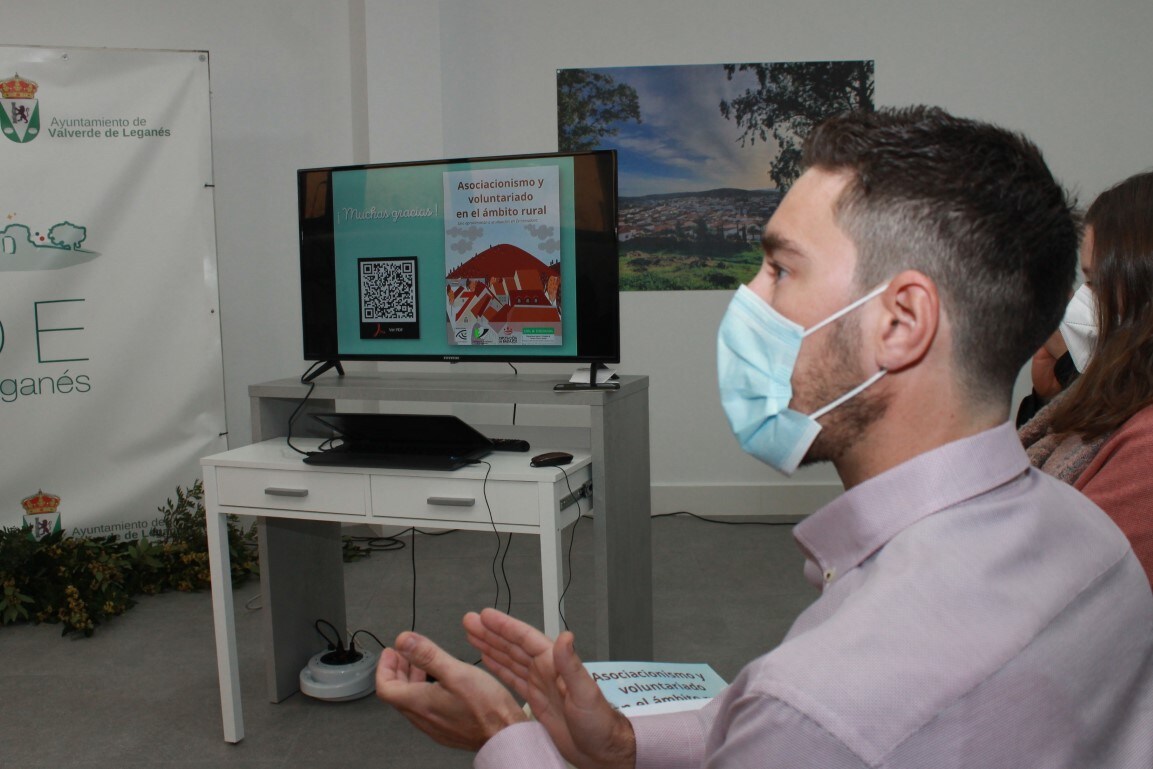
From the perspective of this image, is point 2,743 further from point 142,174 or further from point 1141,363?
point 1141,363

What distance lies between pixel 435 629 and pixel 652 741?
7.93 feet

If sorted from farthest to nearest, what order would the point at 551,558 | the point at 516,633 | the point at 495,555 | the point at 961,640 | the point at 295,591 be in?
the point at 495,555, the point at 295,591, the point at 551,558, the point at 516,633, the point at 961,640

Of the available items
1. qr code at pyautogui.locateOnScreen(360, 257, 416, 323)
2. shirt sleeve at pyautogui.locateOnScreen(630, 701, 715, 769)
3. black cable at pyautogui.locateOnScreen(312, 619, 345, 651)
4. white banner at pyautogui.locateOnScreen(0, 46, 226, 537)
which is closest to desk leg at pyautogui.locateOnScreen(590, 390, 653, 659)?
qr code at pyautogui.locateOnScreen(360, 257, 416, 323)

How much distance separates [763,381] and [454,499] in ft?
4.32

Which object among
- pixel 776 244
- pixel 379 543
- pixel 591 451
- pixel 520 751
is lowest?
pixel 379 543

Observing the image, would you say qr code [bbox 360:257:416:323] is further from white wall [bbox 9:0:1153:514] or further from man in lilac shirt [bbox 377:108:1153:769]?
white wall [bbox 9:0:1153:514]

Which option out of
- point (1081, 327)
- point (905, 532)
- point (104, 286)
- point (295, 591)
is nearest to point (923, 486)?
point (905, 532)

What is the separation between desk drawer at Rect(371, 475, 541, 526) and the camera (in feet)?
7.30

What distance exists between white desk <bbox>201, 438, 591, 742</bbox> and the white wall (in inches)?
89.7

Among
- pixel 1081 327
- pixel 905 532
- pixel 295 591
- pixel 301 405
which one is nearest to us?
pixel 905 532

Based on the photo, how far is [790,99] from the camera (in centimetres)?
493

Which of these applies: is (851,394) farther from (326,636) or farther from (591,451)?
(326,636)

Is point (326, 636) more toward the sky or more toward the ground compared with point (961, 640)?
more toward the ground

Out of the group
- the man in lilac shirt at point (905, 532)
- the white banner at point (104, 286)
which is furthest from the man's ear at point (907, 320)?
the white banner at point (104, 286)
